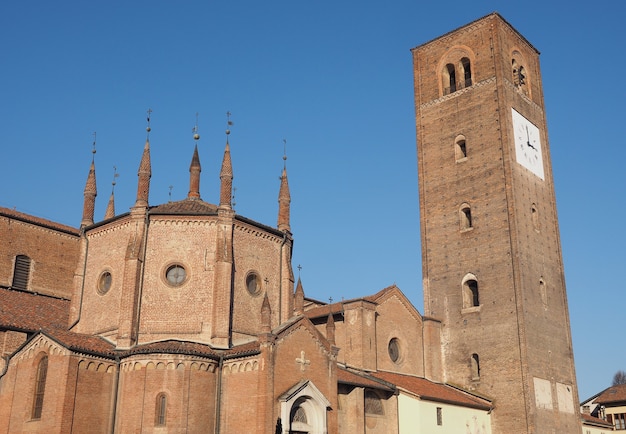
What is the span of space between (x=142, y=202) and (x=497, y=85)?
20.7 metres

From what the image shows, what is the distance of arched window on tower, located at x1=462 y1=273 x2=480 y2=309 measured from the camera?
36.7 m

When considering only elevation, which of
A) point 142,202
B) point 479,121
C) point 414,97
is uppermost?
point 414,97

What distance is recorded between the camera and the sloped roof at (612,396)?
156ft

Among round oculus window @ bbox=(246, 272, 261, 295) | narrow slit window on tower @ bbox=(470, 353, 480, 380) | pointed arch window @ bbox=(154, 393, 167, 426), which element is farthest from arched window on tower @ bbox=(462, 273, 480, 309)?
pointed arch window @ bbox=(154, 393, 167, 426)

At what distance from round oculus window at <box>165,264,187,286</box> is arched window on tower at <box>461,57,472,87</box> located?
21.1 meters

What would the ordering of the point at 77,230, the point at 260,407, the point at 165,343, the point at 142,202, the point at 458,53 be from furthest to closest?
the point at 458,53
the point at 77,230
the point at 142,202
the point at 165,343
the point at 260,407

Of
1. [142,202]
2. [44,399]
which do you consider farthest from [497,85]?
[44,399]

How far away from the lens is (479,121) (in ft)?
127

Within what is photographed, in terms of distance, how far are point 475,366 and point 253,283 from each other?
44.0 ft

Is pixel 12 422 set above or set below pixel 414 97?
below

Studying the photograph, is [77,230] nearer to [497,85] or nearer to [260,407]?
[260,407]

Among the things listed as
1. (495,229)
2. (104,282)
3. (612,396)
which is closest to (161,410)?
(104,282)

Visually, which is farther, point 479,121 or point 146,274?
point 479,121

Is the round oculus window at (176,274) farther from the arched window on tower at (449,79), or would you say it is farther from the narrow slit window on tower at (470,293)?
the arched window on tower at (449,79)
